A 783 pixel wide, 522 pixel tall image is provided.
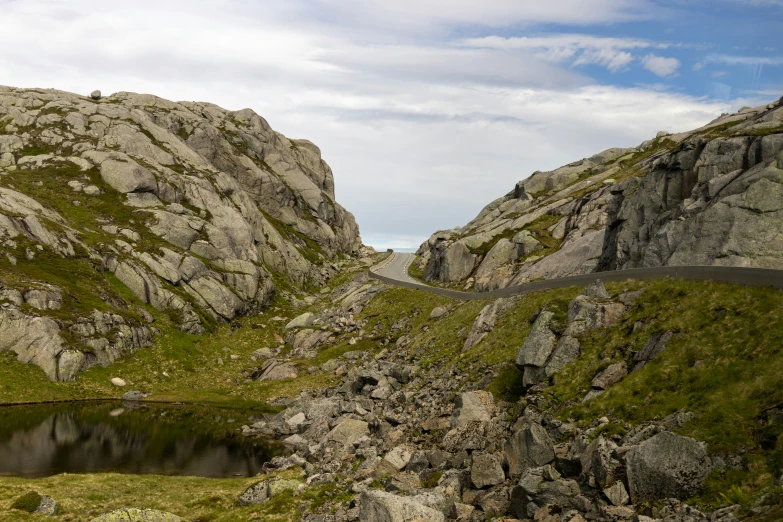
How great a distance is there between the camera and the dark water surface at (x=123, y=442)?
1875 inches

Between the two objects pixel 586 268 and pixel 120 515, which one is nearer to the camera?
pixel 120 515

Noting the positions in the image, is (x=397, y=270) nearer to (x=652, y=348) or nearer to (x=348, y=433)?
(x=348, y=433)

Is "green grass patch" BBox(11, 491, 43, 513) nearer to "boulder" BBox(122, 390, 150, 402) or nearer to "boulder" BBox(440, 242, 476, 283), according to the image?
"boulder" BBox(122, 390, 150, 402)

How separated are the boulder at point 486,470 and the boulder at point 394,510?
3341 mm

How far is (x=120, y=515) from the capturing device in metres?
30.9

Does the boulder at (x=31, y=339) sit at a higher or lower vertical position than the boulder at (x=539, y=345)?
lower

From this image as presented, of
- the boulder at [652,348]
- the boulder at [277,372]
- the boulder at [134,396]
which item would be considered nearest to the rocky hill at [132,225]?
the boulder at [134,396]

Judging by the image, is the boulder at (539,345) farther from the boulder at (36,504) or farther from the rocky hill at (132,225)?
the rocky hill at (132,225)

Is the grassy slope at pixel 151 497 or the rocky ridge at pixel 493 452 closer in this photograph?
the rocky ridge at pixel 493 452

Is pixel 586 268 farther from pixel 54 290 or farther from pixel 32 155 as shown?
pixel 32 155

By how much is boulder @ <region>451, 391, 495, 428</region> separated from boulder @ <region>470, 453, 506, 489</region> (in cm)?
676

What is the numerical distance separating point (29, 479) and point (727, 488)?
4795cm

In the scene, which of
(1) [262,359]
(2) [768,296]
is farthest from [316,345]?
(2) [768,296]

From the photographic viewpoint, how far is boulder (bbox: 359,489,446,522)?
27.1 metres
